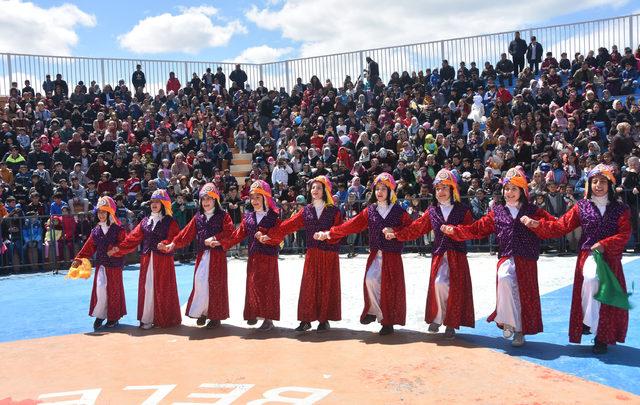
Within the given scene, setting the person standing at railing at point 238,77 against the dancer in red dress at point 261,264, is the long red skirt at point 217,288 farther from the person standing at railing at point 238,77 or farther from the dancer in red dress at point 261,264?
the person standing at railing at point 238,77

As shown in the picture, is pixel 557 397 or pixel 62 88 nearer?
pixel 557 397

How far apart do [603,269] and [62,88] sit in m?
19.8

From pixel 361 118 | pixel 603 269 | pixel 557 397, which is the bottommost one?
pixel 557 397

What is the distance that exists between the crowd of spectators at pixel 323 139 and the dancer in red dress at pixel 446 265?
6445mm

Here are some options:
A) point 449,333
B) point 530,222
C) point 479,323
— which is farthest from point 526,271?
point 479,323

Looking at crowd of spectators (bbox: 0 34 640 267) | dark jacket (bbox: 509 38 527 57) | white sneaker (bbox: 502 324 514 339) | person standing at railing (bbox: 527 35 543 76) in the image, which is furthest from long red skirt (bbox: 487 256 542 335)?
dark jacket (bbox: 509 38 527 57)

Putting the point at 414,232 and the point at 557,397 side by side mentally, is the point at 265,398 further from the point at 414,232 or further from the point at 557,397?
the point at 414,232

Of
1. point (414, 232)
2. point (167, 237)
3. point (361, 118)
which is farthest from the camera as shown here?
point (361, 118)

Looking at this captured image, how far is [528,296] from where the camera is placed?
23.6 ft

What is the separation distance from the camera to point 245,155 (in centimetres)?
2186

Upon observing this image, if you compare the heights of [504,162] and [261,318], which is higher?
[504,162]

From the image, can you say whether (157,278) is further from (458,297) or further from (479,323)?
(479,323)

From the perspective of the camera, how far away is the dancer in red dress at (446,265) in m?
7.60

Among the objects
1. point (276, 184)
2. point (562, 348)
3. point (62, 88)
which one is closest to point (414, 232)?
point (562, 348)
